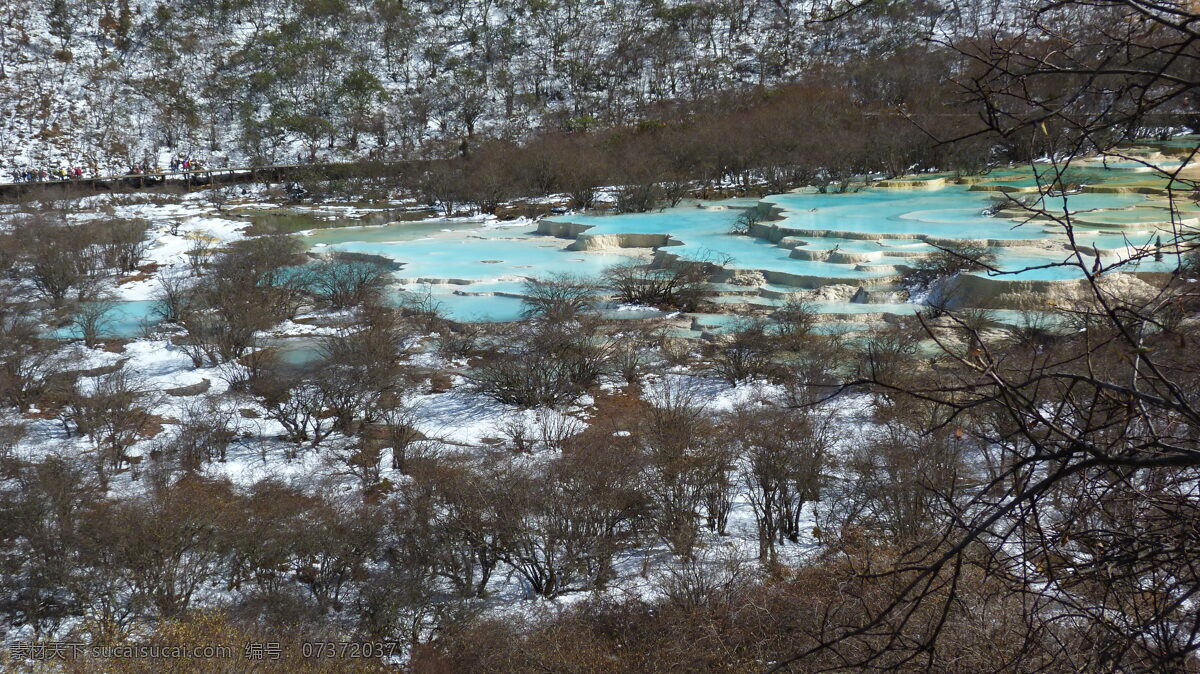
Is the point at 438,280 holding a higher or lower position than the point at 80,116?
lower

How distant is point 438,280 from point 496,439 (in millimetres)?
8734

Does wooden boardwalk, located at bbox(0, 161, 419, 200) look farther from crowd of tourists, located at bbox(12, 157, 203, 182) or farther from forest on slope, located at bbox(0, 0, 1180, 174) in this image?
forest on slope, located at bbox(0, 0, 1180, 174)

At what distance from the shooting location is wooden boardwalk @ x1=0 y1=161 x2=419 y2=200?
3525cm

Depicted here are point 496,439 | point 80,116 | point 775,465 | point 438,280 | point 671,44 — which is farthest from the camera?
point 671,44

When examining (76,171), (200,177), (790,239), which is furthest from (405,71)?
(790,239)

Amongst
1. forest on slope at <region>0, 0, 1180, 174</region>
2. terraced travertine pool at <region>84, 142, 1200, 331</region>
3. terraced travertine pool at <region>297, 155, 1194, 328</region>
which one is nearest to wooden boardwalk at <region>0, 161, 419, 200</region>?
forest on slope at <region>0, 0, 1180, 174</region>

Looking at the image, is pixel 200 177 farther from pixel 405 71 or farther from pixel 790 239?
pixel 790 239

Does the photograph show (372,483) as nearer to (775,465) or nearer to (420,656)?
(420,656)

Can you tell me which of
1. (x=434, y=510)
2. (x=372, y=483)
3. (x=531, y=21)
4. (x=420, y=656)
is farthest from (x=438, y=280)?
(x=531, y=21)

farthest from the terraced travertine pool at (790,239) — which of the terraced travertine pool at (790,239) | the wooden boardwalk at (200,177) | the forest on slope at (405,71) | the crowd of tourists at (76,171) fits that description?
the crowd of tourists at (76,171)

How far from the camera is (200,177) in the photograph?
41.0 m

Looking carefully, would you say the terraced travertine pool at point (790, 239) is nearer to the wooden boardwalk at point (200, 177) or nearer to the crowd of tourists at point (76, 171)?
the wooden boardwalk at point (200, 177)

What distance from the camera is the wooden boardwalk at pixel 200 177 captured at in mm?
35250

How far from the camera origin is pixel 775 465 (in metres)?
9.19
